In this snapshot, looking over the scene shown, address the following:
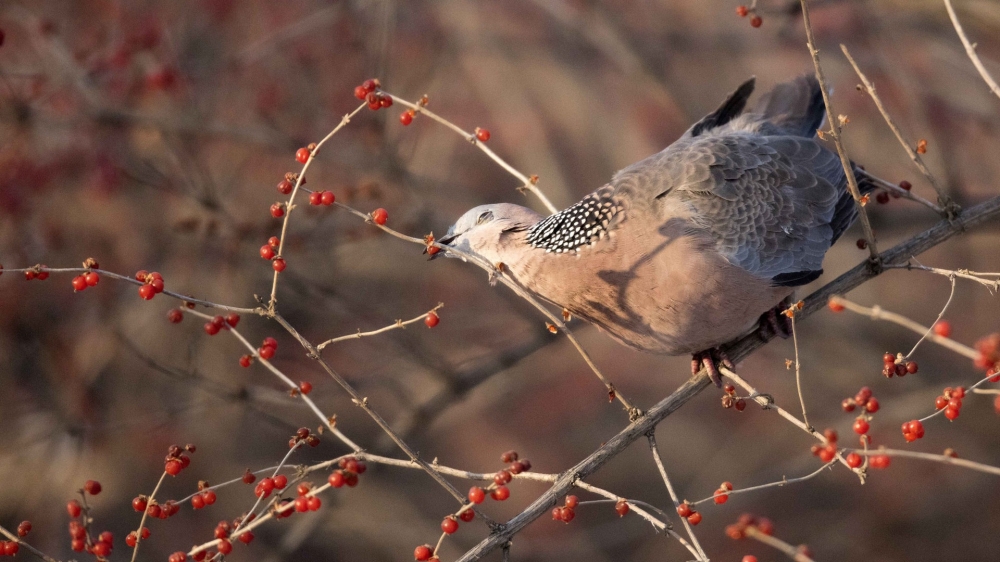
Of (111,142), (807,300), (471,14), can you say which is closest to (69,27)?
(111,142)

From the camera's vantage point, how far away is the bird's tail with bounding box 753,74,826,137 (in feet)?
14.8

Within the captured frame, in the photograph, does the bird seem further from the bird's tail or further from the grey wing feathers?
the bird's tail

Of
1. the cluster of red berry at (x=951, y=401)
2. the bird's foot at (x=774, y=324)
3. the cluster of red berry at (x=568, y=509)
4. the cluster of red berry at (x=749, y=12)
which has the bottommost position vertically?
the cluster of red berry at (x=951, y=401)

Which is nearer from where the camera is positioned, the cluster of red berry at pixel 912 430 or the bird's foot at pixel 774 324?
the cluster of red berry at pixel 912 430

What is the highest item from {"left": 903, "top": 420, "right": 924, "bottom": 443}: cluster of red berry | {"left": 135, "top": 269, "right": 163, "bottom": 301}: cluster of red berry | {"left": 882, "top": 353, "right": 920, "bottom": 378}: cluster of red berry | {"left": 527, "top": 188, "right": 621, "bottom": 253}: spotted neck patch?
{"left": 135, "top": 269, "right": 163, "bottom": 301}: cluster of red berry

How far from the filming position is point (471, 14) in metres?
8.05

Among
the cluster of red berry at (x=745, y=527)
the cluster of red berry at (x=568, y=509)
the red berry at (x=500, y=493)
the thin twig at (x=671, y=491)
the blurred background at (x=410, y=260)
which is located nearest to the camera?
the cluster of red berry at (x=745, y=527)

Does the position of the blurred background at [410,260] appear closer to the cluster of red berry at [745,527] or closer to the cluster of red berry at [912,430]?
the cluster of red berry at [912,430]

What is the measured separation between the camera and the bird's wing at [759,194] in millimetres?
3602

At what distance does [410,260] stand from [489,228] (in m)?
3.94

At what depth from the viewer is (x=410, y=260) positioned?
750 centimetres

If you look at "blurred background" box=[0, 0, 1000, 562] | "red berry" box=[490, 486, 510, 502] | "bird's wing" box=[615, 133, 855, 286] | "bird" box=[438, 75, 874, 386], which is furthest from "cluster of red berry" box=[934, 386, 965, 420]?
"blurred background" box=[0, 0, 1000, 562]

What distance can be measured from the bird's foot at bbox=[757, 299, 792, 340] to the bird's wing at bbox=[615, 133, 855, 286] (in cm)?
24

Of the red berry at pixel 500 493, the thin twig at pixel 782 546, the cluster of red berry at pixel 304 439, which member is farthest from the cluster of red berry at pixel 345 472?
the thin twig at pixel 782 546
